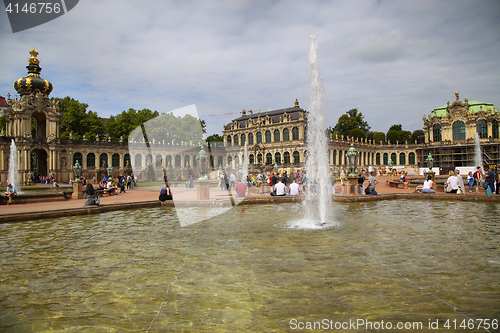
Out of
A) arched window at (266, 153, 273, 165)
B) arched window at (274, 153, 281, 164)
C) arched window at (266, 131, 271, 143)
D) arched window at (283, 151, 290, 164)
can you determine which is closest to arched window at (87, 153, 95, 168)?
arched window at (266, 153, 273, 165)

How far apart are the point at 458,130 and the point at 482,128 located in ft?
14.9

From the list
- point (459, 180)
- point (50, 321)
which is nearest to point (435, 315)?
point (50, 321)

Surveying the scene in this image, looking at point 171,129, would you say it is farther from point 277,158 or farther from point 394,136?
point 394,136

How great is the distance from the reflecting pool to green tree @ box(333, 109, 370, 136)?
92823 mm

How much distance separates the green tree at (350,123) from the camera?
323 ft

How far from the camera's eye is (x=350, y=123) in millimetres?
98500

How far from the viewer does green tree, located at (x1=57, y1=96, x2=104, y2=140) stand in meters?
62.7

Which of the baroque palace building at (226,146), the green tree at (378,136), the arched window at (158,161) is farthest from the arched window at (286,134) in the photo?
the green tree at (378,136)

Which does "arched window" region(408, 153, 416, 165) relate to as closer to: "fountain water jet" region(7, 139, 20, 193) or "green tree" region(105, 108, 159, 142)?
"green tree" region(105, 108, 159, 142)

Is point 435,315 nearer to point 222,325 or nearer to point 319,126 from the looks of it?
point 222,325

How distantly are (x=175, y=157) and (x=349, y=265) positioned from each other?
6550 centimetres

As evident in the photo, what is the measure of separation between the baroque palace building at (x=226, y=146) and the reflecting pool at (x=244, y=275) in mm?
31274

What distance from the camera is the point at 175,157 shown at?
69.1 meters

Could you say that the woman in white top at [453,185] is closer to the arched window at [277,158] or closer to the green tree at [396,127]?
the arched window at [277,158]
